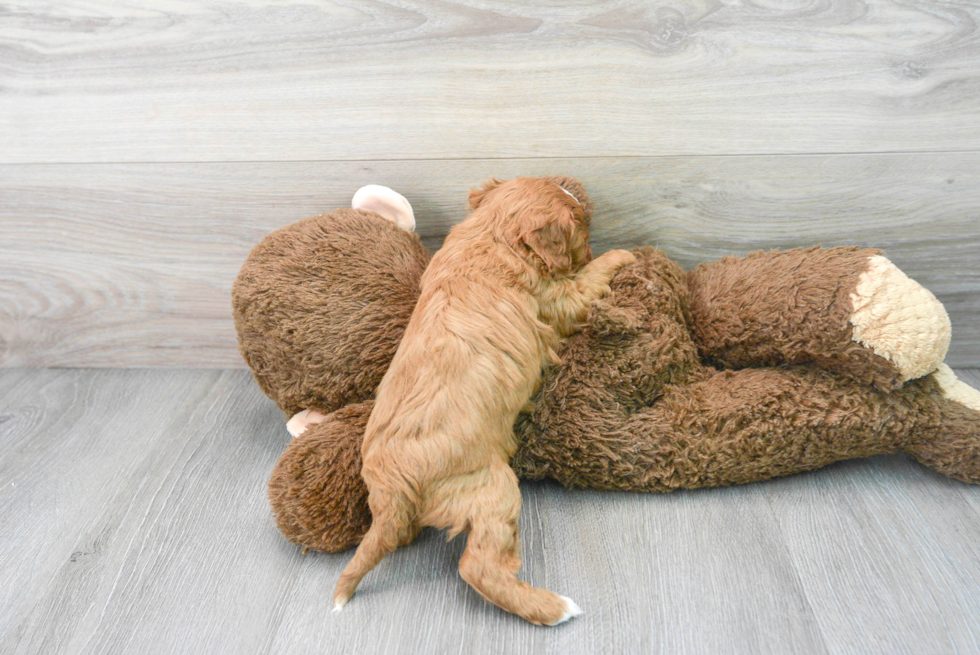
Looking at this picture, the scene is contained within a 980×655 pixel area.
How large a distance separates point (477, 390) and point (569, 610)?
0.28 metres

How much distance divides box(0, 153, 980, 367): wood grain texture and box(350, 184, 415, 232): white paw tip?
5 cm

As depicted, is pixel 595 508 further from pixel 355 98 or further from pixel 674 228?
pixel 355 98

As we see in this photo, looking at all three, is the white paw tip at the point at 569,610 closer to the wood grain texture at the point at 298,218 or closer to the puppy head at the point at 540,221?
the puppy head at the point at 540,221

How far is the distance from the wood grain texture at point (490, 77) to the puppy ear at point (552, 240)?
23cm

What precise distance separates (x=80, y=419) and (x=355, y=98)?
0.79m

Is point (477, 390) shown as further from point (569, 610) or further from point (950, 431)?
point (950, 431)

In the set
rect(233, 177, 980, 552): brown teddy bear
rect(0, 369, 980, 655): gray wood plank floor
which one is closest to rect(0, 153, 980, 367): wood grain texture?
rect(233, 177, 980, 552): brown teddy bear

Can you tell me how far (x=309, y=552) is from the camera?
3.21 ft

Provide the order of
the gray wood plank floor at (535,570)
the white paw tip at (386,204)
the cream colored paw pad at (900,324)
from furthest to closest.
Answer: the white paw tip at (386,204)
the cream colored paw pad at (900,324)
the gray wood plank floor at (535,570)

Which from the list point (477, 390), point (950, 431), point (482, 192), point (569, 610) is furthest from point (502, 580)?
point (950, 431)

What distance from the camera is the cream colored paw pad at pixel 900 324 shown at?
94cm

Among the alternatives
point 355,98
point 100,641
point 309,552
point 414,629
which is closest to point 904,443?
point 414,629

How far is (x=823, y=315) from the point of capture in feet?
3.23

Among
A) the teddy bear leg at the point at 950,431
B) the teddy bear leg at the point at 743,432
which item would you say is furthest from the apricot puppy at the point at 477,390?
the teddy bear leg at the point at 950,431
